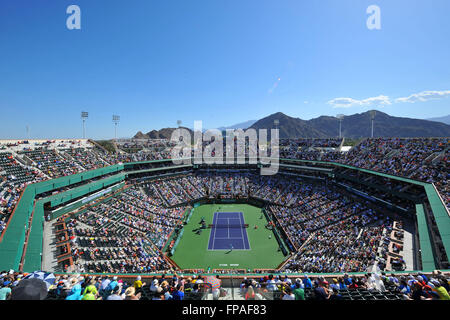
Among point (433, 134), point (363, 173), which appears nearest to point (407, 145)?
point (363, 173)

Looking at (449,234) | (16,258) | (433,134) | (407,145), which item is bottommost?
(16,258)

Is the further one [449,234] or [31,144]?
[31,144]

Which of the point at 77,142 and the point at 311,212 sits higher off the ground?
the point at 77,142

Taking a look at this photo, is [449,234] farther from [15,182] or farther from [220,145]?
[220,145]

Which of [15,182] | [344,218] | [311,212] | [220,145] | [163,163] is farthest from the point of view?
[220,145]
